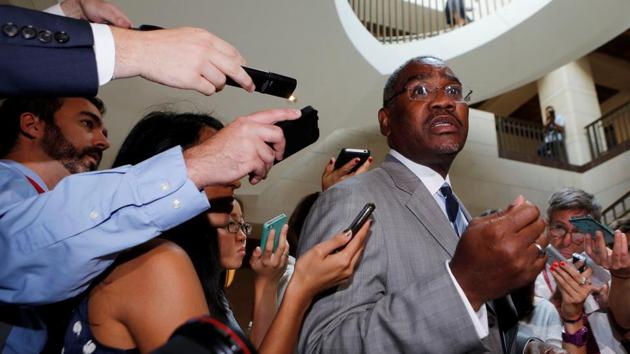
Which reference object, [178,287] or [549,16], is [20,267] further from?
[549,16]

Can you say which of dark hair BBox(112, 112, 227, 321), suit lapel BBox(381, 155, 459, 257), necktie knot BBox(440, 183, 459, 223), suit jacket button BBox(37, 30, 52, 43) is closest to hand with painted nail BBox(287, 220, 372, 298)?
suit lapel BBox(381, 155, 459, 257)

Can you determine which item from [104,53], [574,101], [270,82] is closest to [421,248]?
[270,82]

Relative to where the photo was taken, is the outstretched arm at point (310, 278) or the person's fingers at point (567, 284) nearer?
the outstretched arm at point (310, 278)

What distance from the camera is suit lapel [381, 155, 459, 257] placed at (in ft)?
4.97

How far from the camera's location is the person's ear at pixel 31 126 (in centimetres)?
199

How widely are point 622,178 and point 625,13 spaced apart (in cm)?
579

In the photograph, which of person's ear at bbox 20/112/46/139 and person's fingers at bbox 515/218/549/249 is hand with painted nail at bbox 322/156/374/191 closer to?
person's ear at bbox 20/112/46/139

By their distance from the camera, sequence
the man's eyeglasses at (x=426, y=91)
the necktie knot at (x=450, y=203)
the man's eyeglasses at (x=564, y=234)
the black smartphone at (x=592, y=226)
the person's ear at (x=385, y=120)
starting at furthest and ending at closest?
the man's eyeglasses at (x=564, y=234) < the black smartphone at (x=592, y=226) < the person's ear at (x=385, y=120) < the man's eyeglasses at (x=426, y=91) < the necktie knot at (x=450, y=203)

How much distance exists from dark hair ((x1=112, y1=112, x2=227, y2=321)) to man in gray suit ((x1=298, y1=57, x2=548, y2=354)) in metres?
0.30

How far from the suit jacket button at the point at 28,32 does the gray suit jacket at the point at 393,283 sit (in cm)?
87

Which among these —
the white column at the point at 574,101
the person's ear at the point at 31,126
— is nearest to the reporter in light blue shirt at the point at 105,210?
the person's ear at the point at 31,126

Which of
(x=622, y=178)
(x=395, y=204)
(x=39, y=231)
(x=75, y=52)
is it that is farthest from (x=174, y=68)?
(x=622, y=178)

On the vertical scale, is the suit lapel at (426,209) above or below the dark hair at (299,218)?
above

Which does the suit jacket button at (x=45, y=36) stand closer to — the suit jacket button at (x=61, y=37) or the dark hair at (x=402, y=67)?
the suit jacket button at (x=61, y=37)
